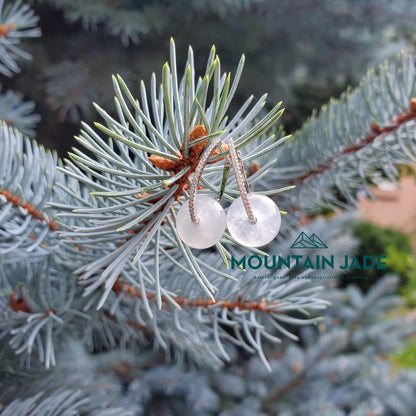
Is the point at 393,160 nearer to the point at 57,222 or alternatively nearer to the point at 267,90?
the point at 57,222

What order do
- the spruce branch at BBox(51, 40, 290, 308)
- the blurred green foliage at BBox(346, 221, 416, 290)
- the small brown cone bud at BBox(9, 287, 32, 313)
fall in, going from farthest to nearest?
the blurred green foliage at BBox(346, 221, 416, 290)
the small brown cone bud at BBox(9, 287, 32, 313)
the spruce branch at BBox(51, 40, 290, 308)

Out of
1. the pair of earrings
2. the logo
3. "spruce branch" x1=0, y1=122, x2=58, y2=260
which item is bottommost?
"spruce branch" x1=0, y1=122, x2=58, y2=260

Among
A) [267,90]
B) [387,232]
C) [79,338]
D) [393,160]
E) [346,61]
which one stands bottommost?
[79,338]

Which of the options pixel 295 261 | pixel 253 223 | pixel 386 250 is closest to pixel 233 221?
pixel 253 223

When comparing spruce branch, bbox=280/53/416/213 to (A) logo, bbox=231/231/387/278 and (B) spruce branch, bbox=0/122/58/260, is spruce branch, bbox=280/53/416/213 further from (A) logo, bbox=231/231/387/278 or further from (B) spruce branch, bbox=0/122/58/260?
(B) spruce branch, bbox=0/122/58/260

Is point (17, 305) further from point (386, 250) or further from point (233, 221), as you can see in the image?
point (386, 250)

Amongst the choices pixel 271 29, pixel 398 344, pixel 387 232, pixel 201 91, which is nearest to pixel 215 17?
pixel 271 29

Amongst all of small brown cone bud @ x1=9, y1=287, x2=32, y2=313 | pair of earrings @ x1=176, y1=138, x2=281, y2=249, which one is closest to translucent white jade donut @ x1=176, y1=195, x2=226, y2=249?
pair of earrings @ x1=176, y1=138, x2=281, y2=249

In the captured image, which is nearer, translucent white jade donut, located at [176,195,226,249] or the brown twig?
translucent white jade donut, located at [176,195,226,249]

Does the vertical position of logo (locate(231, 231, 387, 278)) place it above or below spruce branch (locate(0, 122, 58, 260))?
above
